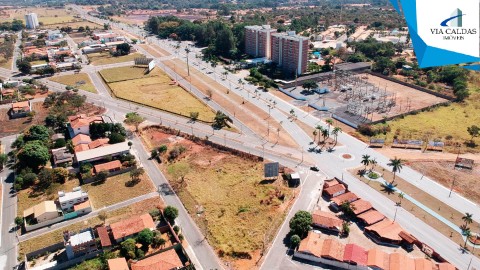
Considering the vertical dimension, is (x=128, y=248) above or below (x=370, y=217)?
below

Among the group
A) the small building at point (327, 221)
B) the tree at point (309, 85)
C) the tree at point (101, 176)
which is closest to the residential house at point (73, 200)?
the tree at point (101, 176)

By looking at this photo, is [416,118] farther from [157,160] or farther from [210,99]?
[157,160]

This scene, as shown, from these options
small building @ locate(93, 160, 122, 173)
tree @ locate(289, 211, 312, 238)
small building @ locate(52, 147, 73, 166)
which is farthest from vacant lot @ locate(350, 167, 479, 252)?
small building @ locate(52, 147, 73, 166)

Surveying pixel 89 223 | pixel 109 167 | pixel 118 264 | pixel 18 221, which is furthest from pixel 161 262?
pixel 109 167

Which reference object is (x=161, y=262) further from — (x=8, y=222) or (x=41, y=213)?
(x=8, y=222)

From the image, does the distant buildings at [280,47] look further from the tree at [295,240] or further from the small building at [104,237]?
the small building at [104,237]

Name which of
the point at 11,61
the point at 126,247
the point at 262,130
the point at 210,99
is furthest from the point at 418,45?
the point at 11,61

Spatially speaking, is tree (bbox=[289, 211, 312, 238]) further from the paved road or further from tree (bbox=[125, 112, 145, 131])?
tree (bbox=[125, 112, 145, 131])
